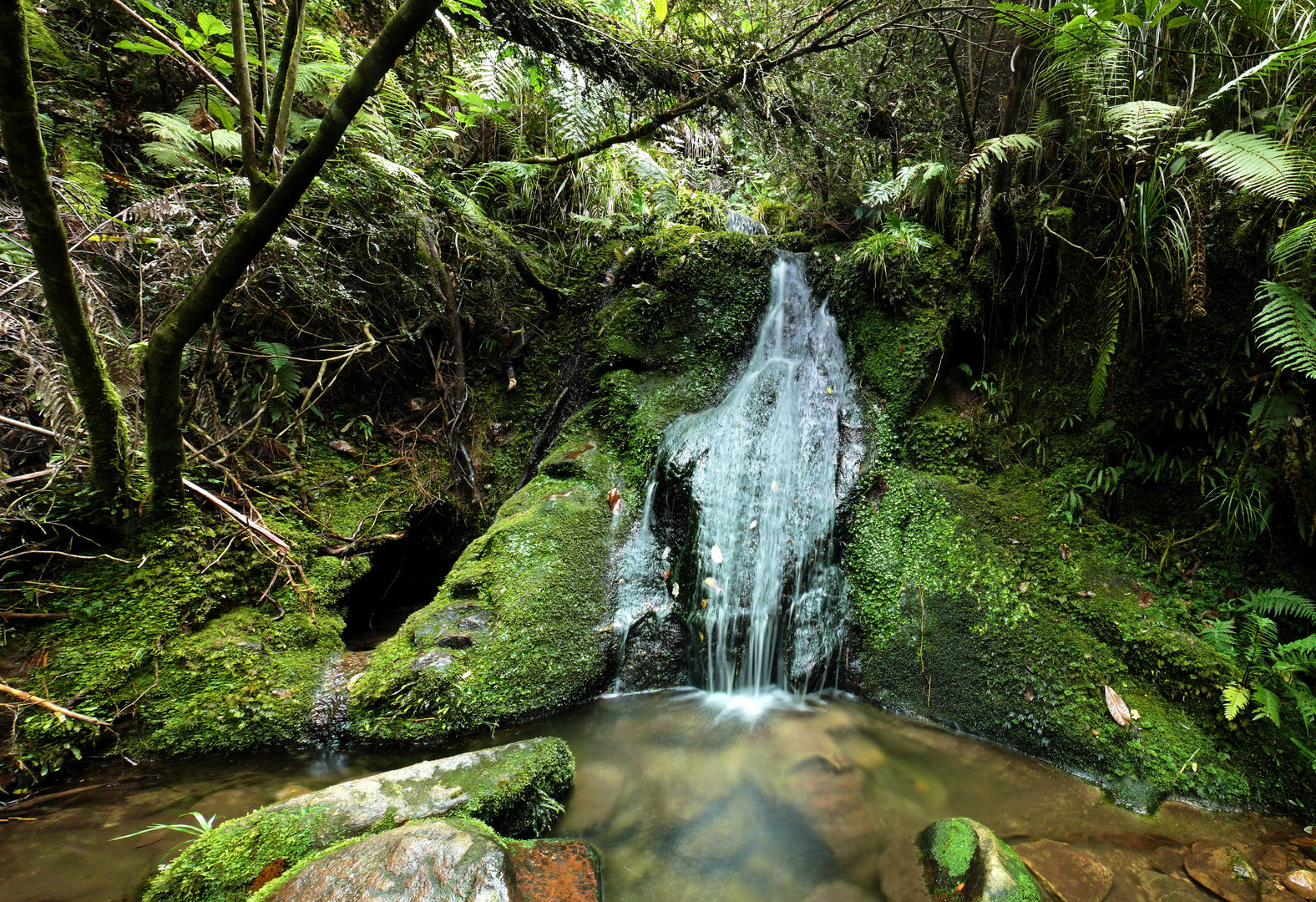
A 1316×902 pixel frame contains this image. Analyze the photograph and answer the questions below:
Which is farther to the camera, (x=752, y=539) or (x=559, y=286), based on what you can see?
(x=559, y=286)

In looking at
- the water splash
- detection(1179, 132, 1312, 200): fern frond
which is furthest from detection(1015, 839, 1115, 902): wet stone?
the water splash

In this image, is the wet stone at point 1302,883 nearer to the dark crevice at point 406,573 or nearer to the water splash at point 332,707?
the water splash at point 332,707

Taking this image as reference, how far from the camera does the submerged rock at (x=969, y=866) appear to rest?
76.5 inches

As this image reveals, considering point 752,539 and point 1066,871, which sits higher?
point 752,539

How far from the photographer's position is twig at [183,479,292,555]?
315cm

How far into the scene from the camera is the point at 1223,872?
86.2 inches

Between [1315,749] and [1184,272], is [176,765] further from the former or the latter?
[1184,272]

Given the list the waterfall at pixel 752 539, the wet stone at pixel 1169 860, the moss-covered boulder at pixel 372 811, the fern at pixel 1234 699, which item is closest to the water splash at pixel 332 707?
the moss-covered boulder at pixel 372 811

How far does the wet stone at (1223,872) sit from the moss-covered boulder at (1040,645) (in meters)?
0.29

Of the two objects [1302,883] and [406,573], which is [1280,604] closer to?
[1302,883]

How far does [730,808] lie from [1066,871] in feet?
4.91

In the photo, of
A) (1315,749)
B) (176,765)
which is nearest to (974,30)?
(1315,749)

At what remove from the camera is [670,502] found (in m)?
4.32

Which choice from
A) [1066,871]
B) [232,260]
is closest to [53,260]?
[232,260]
